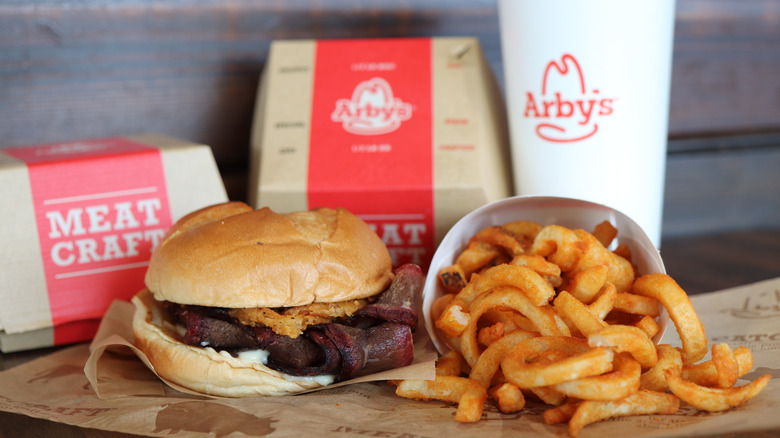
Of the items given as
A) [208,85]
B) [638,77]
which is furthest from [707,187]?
[208,85]

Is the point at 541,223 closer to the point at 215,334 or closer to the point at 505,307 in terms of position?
the point at 505,307

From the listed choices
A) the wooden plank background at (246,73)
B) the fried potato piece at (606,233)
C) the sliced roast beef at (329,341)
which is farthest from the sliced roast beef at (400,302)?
the wooden plank background at (246,73)

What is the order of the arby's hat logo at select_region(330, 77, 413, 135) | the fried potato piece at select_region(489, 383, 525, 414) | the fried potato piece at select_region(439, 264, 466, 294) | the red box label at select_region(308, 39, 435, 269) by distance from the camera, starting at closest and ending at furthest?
the fried potato piece at select_region(489, 383, 525, 414) → the fried potato piece at select_region(439, 264, 466, 294) → the red box label at select_region(308, 39, 435, 269) → the arby's hat logo at select_region(330, 77, 413, 135)

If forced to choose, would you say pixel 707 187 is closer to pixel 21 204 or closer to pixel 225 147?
pixel 225 147

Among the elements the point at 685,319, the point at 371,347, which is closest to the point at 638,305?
the point at 685,319

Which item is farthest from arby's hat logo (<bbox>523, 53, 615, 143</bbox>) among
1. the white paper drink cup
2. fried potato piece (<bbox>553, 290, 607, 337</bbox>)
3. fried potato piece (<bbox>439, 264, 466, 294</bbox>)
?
fried potato piece (<bbox>553, 290, 607, 337</bbox>)

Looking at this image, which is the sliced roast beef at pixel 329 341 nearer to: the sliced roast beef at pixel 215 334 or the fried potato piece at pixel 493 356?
the sliced roast beef at pixel 215 334

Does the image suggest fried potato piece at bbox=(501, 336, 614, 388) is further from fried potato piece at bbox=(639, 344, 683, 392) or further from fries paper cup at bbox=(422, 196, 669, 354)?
fries paper cup at bbox=(422, 196, 669, 354)
